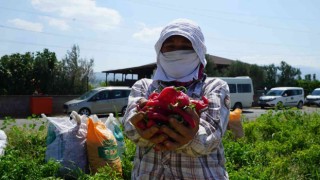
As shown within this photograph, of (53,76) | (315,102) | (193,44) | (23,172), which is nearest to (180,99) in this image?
(193,44)

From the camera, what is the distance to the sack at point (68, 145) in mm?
4555

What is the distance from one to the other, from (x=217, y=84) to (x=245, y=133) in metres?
5.35

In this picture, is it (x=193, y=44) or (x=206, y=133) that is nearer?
(x=206, y=133)

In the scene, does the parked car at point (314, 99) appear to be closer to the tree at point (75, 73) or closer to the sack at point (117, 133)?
the tree at point (75, 73)

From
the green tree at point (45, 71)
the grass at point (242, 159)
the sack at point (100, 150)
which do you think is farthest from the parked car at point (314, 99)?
the sack at point (100, 150)

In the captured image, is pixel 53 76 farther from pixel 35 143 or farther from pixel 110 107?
pixel 35 143

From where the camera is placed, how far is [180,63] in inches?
74.2

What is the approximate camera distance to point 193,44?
1843 millimetres

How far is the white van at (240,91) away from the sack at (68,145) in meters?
17.7

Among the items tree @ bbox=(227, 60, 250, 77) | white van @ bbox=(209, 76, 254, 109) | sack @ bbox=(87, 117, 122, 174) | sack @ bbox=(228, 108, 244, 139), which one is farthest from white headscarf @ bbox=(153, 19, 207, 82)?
tree @ bbox=(227, 60, 250, 77)

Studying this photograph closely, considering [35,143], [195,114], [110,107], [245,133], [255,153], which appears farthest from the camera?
[110,107]

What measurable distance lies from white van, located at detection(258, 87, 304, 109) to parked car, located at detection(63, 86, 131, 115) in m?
11.8

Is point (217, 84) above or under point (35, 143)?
above

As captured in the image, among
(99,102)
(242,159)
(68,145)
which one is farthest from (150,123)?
(99,102)
